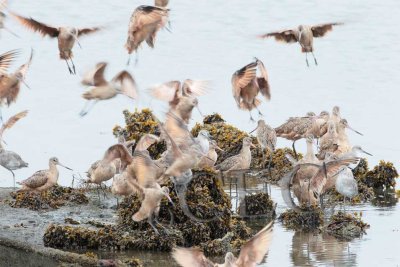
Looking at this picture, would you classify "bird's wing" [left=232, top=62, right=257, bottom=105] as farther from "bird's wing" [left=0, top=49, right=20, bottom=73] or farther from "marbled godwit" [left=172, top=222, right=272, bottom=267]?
"marbled godwit" [left=172, top=222, right=272, bottom=267]

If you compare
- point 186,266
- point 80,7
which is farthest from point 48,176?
point 80,7

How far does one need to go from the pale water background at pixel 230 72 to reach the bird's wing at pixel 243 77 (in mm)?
1421

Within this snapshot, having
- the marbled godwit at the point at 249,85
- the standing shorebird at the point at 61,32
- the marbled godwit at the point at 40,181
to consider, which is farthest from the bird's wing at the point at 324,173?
the standing shorebird at the point at 61,32

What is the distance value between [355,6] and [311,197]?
19.0 m

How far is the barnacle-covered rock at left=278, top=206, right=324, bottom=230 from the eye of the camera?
1625 cm

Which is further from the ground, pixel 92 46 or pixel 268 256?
pixel 92 46

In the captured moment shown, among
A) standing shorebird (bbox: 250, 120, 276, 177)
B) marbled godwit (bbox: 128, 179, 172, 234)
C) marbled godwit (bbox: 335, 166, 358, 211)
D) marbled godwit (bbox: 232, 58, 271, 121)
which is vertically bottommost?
marbled godwit (bbox: 128, 179, 172, 234)

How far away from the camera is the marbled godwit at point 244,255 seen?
1220 cm

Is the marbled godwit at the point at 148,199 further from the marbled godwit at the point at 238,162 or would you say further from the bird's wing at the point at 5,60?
the bird's wing at the point at 5,60

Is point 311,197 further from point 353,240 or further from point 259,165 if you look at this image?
point 259,165

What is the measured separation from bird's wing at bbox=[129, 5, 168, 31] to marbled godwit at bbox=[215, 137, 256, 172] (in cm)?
224

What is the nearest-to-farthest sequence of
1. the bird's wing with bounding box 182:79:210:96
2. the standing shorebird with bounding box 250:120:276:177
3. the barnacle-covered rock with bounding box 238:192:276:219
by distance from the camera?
the barnacle-covered rock with bounding box 238:192:276:219, the bird's wing with bounding box 182:79:210:96, the standing shorebird with bounding box 250:120:276:177

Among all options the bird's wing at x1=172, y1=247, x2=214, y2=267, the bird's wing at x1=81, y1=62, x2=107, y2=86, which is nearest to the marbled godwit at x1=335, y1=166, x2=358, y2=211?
the bird's wing at x1=81, y1=62, x2=107, y2=86

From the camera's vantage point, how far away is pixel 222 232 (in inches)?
599
